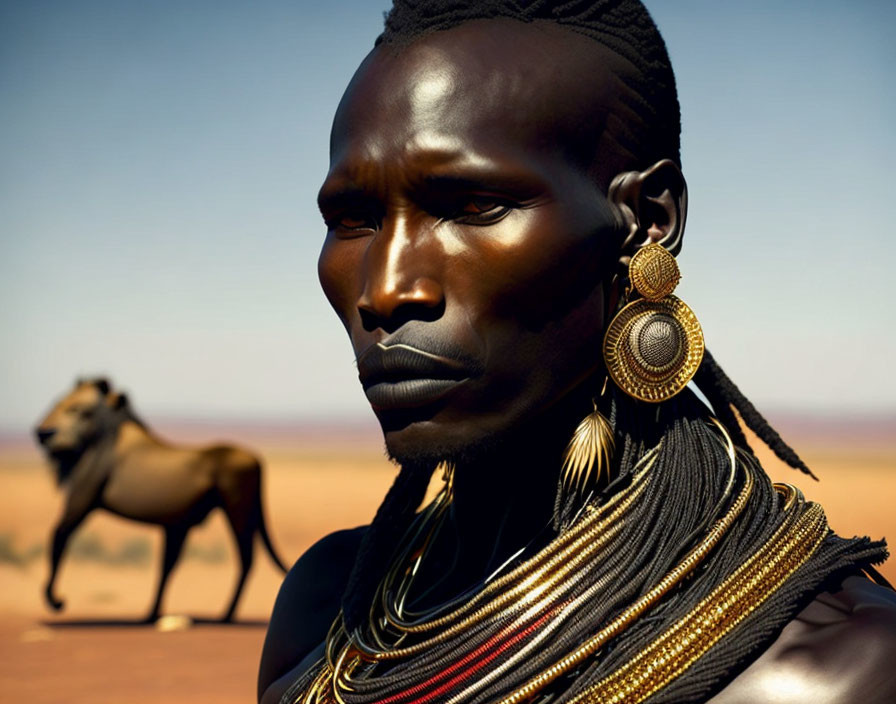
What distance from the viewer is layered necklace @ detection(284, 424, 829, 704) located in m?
1.96

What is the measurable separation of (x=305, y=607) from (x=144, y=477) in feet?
33.7

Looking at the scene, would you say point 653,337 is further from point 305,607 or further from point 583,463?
point 305,607

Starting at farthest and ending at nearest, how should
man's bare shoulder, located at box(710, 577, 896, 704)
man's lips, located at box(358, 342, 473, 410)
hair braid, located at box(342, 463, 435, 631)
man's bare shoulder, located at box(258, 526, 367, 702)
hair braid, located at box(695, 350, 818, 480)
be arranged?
man's bare shoulder, located at box(258, 526, 367, 702) → hair braid, located at box(342, 463, 435, 631) → hair braid, located at box(695, 350, 818, 480) → man's lips, located at box(358, 342, 473, 410) → man's bare shoulder, located at box(710, 577, 896, 704)

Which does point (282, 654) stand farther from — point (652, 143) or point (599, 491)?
point (652, 143)

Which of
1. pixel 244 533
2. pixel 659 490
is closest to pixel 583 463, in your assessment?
pixel 659 490

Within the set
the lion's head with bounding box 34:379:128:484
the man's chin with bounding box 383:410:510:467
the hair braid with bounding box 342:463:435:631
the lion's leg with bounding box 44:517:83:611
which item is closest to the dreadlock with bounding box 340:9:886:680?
the man's chin with bounding box 383:410:510:467

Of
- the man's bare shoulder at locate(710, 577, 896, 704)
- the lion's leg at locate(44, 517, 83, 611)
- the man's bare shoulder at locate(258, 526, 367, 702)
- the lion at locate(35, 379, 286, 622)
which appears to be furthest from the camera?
the lion at locate(35, 379, 286, 622)

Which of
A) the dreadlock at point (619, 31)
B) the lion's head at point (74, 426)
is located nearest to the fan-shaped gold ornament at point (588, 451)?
the dreadlock at point (619, 31)

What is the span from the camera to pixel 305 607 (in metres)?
2.69

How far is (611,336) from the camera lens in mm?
2092

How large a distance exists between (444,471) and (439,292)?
69 cm

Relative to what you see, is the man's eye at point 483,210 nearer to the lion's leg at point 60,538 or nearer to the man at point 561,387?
the man at point 561,387

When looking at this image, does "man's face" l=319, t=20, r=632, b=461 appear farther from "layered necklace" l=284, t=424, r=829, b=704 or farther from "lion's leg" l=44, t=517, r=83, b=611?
"lion's leg" l=44, t=517, r=83, b=611

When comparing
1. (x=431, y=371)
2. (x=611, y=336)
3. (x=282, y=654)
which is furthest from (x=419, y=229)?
(x=282, y=654)
